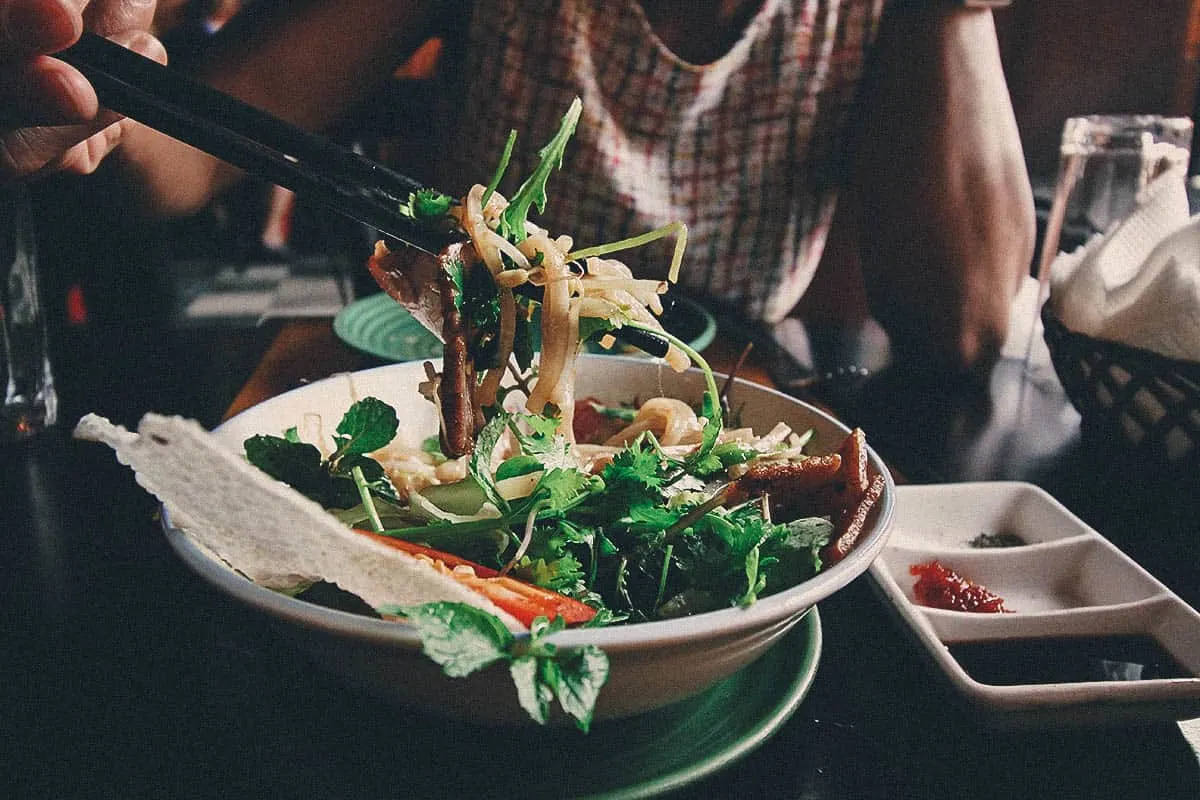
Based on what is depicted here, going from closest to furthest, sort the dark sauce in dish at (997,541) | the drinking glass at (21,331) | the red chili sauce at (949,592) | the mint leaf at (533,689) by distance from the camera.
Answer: the mint leaf at (533,689)
the red chili sauce at (949,592)
the dark sauce in dish at (997,541)
the drinking glass at (21,331)

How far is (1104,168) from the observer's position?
5.44 feet

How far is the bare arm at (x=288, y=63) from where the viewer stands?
2104 millimetres

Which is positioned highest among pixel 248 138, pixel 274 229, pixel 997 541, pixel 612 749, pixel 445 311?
pixel 248 138

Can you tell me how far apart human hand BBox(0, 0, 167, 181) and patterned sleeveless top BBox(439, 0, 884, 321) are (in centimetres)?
109

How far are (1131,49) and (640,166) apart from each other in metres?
3.11

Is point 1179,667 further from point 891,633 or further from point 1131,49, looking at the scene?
point 1131,49

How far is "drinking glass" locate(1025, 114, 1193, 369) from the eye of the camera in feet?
5.40

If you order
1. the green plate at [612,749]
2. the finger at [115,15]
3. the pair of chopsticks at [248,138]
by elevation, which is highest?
the finger at [115,15]

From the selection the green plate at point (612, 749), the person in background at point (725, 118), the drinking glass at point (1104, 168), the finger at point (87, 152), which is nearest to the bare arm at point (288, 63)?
the person in background at point (725, 118)

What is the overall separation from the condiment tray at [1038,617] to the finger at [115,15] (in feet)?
3.80

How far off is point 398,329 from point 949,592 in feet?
3.38

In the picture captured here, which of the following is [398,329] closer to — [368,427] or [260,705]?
[368,427]

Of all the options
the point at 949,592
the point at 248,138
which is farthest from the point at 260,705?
the point at 949,592

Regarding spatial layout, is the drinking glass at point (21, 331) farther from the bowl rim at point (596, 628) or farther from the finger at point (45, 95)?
the bowl rim at point (596, 628)
